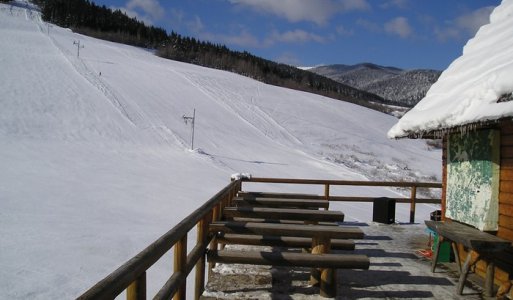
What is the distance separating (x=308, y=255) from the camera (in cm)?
481

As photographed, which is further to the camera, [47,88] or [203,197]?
[47,88]

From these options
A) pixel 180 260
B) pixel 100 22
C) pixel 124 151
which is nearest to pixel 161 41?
pixel 100 22

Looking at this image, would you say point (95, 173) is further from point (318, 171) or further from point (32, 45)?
point (32, 45)

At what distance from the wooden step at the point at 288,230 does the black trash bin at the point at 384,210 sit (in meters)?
5.36

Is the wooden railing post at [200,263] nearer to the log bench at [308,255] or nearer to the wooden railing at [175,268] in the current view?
the wooden railing at [175,268]

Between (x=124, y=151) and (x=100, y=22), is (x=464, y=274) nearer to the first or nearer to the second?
(x=124, y=151)

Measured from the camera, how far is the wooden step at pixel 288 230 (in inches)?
199

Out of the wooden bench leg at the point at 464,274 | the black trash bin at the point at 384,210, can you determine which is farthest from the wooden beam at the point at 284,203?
the black trash bin at the point at 384,210

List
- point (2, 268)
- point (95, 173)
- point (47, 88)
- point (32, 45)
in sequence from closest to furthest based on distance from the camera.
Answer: point (2, 268), point (95, 173), point (47, 88), point (32, 45)

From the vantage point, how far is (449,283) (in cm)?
589

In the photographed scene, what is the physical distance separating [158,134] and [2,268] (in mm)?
20108

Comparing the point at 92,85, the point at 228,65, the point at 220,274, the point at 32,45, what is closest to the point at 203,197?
the point at 220,274

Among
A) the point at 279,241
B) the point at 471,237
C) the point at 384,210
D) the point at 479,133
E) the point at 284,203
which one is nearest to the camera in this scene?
the point at 471,237

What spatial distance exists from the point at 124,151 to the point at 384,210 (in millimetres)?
15910
